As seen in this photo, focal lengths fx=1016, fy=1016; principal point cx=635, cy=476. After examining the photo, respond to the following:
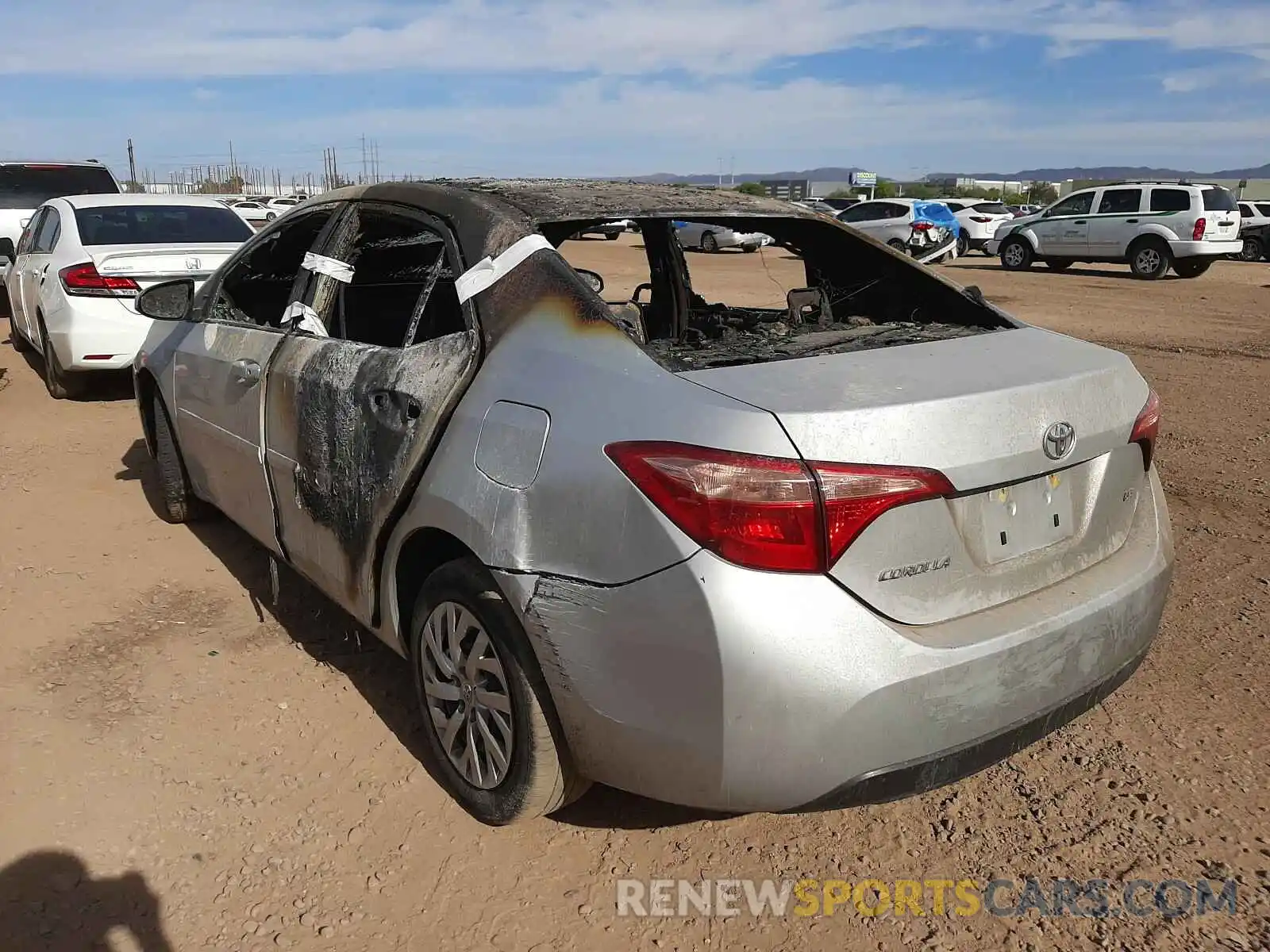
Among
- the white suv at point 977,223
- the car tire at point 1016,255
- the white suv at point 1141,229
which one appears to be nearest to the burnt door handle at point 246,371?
the white suv at point 1141,229

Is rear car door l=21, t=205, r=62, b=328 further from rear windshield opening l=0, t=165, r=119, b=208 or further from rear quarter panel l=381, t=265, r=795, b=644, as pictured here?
rear quarter panel l=381, t=265, r=795, b=644

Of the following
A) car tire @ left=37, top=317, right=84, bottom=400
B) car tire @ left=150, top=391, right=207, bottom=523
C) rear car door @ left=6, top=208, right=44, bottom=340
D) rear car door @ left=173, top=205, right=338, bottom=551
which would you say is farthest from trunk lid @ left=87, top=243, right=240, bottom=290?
rear car door @ left=173, top=205, right=338, bottom=551

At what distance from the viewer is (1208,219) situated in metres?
18.5

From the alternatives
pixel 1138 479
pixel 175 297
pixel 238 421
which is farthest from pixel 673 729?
pixel 175 297

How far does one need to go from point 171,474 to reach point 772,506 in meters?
3.79

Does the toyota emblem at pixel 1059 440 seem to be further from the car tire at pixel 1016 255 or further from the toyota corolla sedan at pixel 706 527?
the car tire at pixel 1016 255

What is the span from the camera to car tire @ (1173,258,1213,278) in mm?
19109

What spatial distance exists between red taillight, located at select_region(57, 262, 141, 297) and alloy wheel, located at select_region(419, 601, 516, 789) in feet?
19.2

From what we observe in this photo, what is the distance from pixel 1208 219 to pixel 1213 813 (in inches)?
744

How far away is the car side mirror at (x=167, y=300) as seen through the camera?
4500 mm

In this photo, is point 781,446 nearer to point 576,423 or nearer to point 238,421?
point 576,423

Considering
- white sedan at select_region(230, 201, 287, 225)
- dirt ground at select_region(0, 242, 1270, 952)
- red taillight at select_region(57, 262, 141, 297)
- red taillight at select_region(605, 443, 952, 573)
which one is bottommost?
dirt ground at select_region(0, 242, 1270, 952)

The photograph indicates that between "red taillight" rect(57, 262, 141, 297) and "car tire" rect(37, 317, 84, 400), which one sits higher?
"red taillight" rect(57, 262, 141, 297)

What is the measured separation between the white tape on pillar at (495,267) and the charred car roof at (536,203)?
0.12 feet
